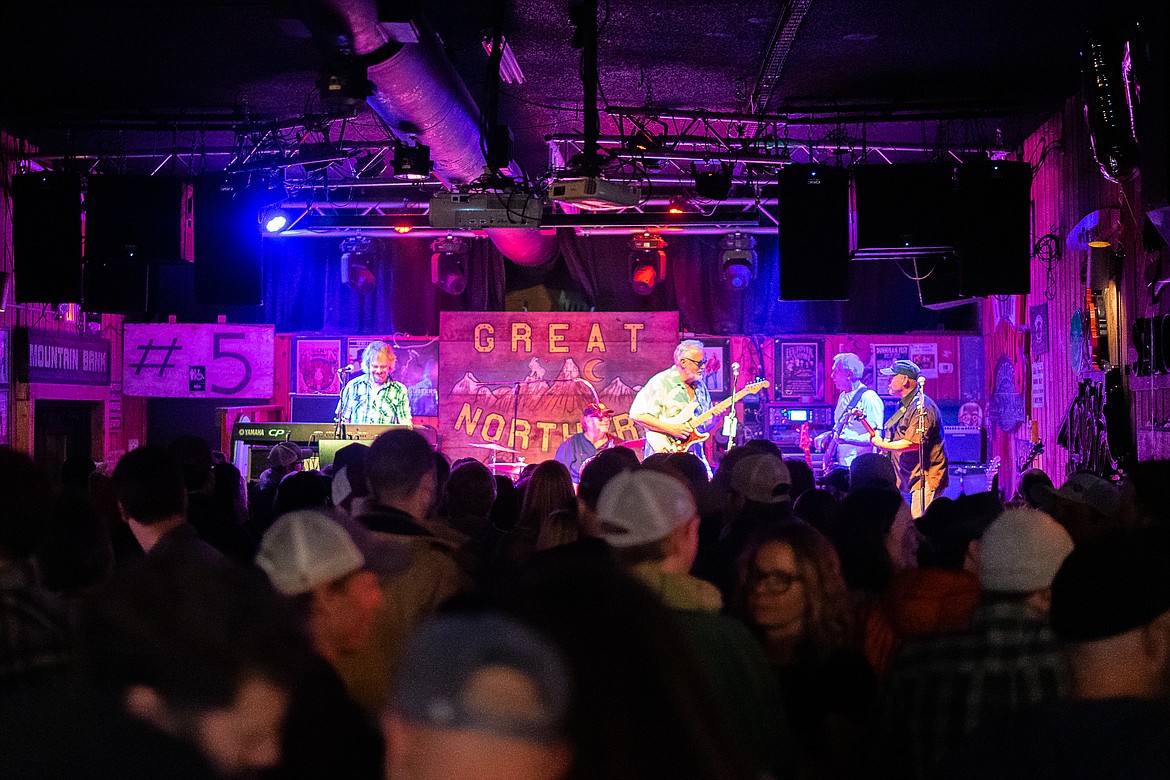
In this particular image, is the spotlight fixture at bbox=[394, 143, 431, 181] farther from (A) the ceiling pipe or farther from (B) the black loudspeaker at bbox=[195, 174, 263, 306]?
(B) the black loudspeaker at bbox=[195, 174, 263, 306]

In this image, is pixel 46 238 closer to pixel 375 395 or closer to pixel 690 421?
pixel 375 395

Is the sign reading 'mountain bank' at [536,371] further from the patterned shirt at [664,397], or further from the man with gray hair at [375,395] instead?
the patterned shirt at [664,397]

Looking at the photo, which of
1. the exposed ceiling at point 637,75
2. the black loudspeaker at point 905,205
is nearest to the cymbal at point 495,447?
the exposed ceiling at point 637,75

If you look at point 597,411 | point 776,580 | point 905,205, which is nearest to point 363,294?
point 597,411

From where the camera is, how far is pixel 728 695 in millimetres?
2133

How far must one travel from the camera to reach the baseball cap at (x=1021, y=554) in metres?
2.30

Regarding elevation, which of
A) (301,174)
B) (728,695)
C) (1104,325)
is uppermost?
(301,174)

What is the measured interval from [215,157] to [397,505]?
33.0 feet

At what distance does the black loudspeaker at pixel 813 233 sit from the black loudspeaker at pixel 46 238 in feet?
19.4

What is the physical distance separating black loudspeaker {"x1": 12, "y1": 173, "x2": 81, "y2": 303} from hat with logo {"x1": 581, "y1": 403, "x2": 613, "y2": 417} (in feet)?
19.0

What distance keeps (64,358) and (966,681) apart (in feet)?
39.3

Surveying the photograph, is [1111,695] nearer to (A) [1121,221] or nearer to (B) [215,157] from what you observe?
(A) [1121,221]

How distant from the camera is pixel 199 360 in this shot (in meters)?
13.6

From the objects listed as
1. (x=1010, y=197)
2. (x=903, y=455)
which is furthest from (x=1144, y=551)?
(x=903, y=455)
